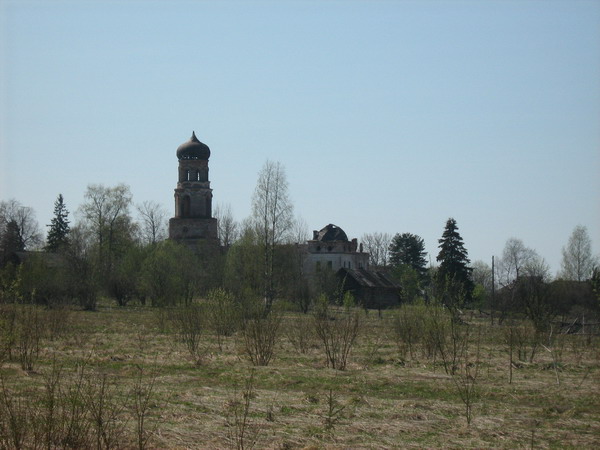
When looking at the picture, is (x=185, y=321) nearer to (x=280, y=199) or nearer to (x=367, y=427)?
(x=367, y=427)

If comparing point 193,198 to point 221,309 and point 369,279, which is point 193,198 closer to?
point 369,279

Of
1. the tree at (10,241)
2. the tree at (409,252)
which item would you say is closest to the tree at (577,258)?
the tree at (409,252)

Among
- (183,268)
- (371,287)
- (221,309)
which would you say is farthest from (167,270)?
(221,309)

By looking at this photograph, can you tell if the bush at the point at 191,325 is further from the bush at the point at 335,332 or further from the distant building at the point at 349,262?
the distant building at the point at 349,262

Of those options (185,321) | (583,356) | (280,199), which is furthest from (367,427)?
(280,199)

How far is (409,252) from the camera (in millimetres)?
86312

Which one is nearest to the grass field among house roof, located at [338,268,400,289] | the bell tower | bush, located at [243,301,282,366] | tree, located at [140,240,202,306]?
bush, located at [243,301,282,366]

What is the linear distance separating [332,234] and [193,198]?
16.4 meters

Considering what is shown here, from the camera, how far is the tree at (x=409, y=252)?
3388 inches

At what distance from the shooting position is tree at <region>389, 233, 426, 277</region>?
86.1 meters

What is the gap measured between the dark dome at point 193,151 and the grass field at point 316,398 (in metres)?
49.4

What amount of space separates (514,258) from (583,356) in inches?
3171

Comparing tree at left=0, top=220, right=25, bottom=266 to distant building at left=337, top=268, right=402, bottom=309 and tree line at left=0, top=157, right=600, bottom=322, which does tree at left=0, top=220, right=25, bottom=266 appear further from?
distant building at left=337, top=268, right=402, bottom=309

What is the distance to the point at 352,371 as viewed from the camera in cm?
1614
